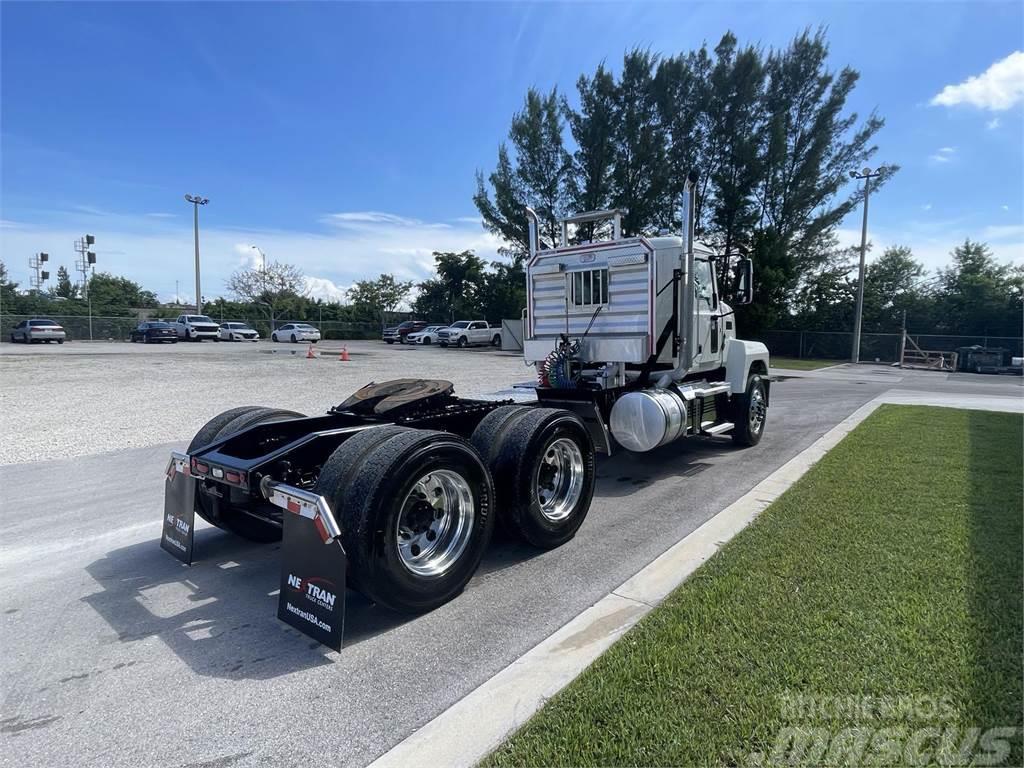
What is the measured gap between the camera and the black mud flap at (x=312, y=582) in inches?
124

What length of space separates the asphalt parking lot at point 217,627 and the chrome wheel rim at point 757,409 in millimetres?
1387

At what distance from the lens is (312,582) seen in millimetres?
3270

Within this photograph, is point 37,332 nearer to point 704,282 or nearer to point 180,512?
point 180,512

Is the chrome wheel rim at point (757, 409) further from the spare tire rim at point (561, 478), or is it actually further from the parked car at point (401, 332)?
the parked car at point (401, 332)

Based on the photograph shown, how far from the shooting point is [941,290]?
4394 cm

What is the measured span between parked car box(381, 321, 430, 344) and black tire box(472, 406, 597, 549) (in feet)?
143

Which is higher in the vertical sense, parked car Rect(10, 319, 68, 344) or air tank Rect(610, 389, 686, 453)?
parked car Rect(10, 319, 68, 344)

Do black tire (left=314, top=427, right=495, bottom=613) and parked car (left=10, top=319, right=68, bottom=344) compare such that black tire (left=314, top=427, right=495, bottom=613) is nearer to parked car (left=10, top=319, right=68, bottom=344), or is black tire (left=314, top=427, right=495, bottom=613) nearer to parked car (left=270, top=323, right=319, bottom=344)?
parked car (left=10, top=319, right=68, bottom=344)

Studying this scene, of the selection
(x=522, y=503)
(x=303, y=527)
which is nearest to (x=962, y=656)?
(x=522, y=503)

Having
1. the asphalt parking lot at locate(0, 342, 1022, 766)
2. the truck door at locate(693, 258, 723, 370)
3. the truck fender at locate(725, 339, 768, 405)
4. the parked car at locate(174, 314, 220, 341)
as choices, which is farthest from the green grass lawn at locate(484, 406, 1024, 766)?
the parked car at locate(174, 314, 220, 341)

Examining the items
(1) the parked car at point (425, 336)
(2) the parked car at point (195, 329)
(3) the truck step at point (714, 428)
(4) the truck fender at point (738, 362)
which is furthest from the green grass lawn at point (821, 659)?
(2) the parked car at point (195, 329)

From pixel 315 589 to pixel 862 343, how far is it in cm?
4281

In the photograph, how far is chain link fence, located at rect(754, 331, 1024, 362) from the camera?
119 feet

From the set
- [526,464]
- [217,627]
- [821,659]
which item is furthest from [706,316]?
[217,627]
